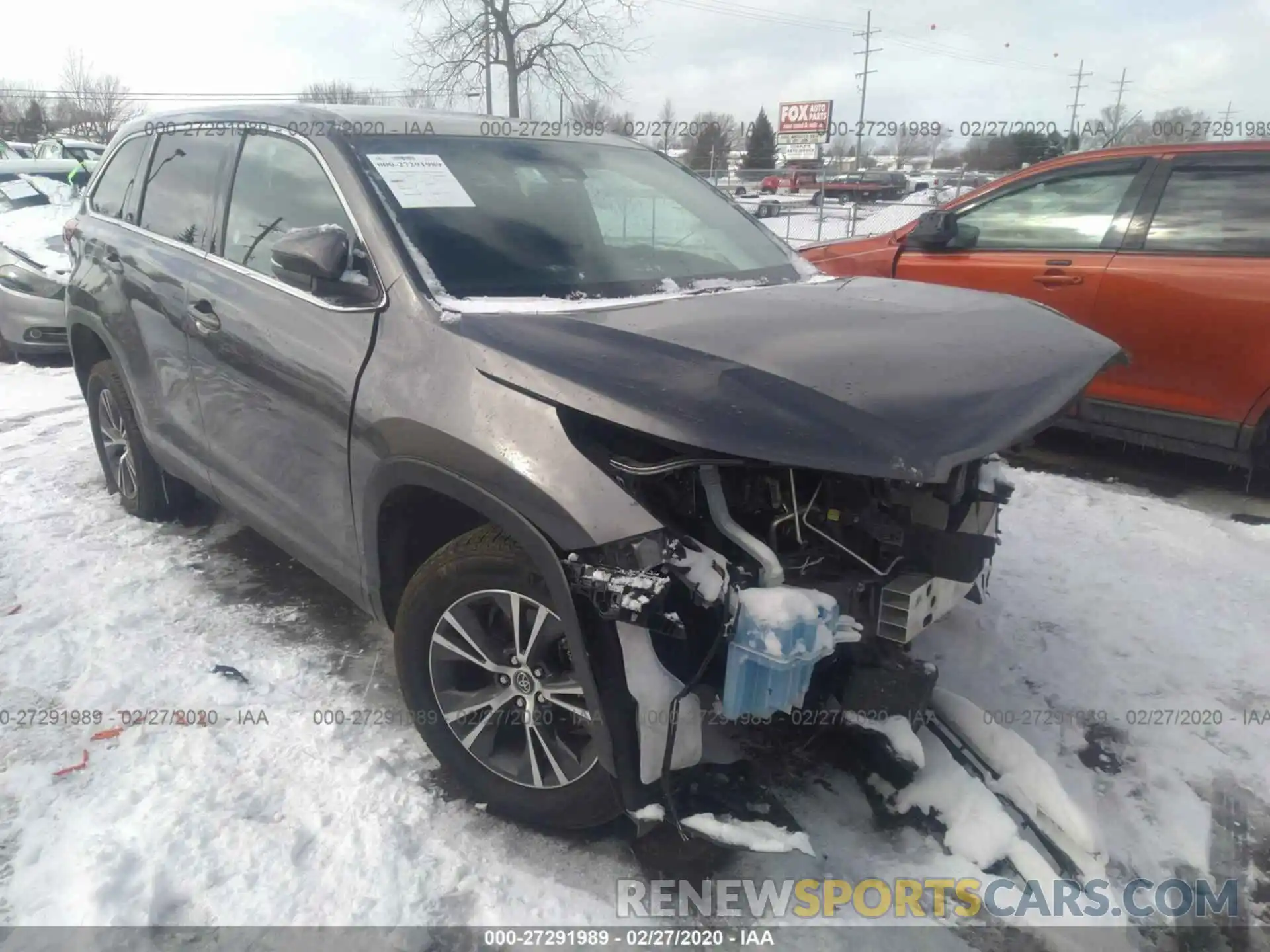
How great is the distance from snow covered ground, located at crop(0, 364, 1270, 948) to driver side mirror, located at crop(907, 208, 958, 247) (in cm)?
185

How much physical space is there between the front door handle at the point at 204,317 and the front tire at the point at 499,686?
1379mm

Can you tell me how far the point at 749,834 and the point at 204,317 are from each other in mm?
2583

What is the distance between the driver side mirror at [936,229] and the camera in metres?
5.07

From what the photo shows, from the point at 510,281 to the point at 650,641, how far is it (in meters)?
1.18

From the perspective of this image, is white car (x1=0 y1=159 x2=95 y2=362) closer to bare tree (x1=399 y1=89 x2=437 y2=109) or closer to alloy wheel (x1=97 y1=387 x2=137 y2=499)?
alloy wheel (x1=97 y1=387 x2=137 y2=499)

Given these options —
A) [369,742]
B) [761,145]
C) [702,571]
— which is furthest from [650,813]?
[761,145]

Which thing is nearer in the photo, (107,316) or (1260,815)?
(1260,815)

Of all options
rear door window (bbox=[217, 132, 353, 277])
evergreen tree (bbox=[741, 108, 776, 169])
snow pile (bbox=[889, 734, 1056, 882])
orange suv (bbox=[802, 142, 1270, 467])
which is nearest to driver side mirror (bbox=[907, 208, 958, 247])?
orange suv (bbox=[802, 142, 1270, 467])

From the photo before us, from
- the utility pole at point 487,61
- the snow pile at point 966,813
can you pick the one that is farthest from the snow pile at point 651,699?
the utility pole at point 487,61

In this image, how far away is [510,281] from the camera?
2508mm

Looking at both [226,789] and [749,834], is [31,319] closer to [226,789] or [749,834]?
[226,789]

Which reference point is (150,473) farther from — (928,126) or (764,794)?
(928,126)

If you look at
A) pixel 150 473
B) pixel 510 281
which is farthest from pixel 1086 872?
pixel 150 473

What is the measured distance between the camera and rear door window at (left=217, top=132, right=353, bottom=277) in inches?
106
